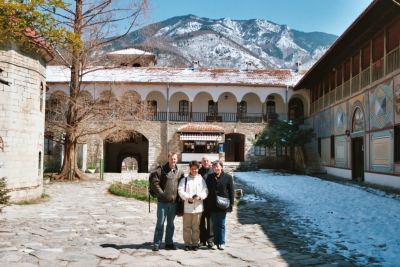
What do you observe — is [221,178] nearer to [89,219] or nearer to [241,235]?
[241,235]

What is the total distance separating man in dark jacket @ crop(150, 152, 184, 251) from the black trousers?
45 centimetres

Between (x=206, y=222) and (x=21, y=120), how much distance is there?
7.00m

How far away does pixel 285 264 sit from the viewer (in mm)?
5289

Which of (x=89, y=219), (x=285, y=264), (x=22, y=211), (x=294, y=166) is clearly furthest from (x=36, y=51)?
(x=294, y=166)

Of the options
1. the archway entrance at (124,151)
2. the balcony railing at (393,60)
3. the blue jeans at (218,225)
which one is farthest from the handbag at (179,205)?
the archway entrance at (124,151)

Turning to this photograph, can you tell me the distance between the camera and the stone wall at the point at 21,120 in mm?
10539

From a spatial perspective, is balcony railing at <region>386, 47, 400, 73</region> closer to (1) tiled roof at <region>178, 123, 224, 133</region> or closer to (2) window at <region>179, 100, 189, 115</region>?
(1) tiled roof at <region>178, 123, 224, 133</region>

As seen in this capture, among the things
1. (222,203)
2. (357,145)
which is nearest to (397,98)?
(357,145)

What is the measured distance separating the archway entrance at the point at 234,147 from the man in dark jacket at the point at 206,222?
25.1 meters

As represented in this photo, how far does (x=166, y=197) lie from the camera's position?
5934 millimetres

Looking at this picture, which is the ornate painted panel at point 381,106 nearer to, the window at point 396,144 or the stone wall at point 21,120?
the window at point 396,144

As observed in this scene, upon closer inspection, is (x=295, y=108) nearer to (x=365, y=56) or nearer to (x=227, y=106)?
(x=227, y=106)

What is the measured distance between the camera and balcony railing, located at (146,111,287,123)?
31.3m

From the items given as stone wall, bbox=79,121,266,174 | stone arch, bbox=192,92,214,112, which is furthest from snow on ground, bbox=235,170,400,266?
stone arch, bbox=192,92,214,112
